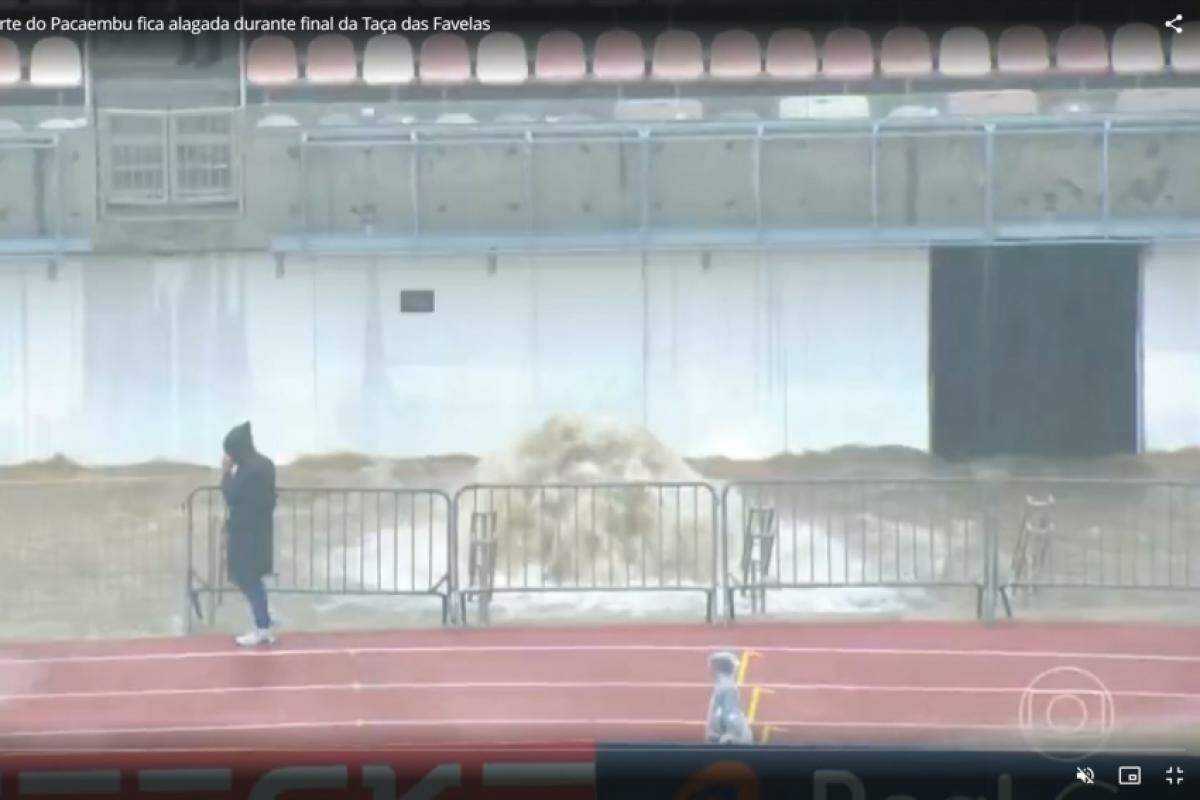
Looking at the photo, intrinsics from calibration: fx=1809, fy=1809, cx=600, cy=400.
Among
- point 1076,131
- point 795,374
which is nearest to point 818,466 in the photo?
point 795,374

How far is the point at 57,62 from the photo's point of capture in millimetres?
3781

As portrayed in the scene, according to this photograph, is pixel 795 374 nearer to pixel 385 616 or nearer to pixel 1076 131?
pixel 1076 131

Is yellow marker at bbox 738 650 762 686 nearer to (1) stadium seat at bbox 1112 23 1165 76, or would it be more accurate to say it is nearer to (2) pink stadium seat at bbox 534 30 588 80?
(2) pink stadium seat at bbox 534 30 588 80

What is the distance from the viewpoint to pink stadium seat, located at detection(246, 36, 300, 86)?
376 centimetres

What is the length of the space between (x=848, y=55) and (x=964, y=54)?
26 cm

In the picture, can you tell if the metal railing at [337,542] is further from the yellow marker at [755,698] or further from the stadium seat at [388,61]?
the stadium seat at [388,61]

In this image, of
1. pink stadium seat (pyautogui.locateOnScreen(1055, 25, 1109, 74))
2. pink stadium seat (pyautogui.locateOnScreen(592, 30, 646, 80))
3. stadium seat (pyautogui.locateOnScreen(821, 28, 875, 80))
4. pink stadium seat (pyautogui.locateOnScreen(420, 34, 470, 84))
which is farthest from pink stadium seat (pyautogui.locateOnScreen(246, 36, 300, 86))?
pink stadium seat (pyautogui.locateOnScreen(1055, 25, 1109, 74))

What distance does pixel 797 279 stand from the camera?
4242mm

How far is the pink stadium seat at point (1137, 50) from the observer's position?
3.87m

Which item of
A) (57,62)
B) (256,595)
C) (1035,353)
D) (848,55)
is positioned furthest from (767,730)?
(57,62)

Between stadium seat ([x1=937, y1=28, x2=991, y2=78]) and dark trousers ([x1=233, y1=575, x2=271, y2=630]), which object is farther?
dark trousers ([x1=233, y1=575, x2=271, y2=630])

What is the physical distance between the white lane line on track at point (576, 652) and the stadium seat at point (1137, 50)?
158cm

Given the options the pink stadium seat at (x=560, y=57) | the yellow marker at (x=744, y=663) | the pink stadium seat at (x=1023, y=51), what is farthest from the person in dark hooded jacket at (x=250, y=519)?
the pink stadium seat at (x=1023, y=51)

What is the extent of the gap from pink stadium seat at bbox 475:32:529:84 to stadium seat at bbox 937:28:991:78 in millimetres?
899
